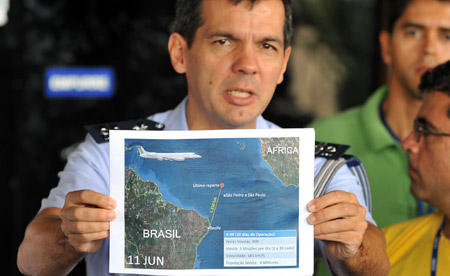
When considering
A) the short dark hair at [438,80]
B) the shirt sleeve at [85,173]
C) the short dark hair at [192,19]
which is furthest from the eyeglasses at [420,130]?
the shirt sleeve at [85,173]

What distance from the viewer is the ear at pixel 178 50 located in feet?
7.03

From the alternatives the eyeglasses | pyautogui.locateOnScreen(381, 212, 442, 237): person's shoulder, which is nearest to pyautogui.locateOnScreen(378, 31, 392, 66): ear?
the eyeglasses

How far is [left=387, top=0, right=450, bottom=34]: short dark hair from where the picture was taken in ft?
9.15

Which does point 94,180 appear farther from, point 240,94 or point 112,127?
point 240,94

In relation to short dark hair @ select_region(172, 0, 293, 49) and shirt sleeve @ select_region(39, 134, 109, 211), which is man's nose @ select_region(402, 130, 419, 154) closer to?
short dark hair @ select_region(172, 0, 293, 49)

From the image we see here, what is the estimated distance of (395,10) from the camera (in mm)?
2840

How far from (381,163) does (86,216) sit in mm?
1481

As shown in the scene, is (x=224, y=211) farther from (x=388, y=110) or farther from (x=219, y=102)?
(x=388, y=110)

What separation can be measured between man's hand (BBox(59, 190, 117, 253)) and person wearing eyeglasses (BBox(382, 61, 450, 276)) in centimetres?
107

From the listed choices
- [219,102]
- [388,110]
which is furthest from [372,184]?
[219,102]

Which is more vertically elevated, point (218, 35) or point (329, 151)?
point (218, 35)

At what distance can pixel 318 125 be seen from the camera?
2.92 metres

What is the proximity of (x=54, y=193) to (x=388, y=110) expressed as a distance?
5.26 feet

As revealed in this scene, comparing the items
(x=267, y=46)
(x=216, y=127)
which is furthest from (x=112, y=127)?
(x=267, y=46)
